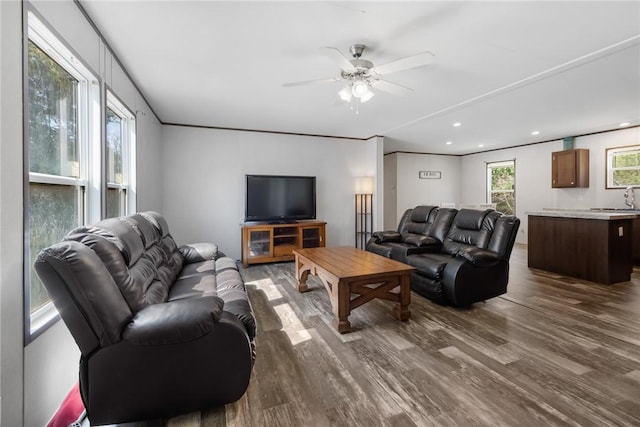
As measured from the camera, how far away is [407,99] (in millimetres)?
3689

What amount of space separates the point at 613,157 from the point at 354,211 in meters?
4.86

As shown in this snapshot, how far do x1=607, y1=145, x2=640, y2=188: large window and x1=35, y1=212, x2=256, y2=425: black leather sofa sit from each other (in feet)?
22.9

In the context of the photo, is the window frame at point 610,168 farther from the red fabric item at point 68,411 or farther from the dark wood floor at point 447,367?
the red fabric item at point 68,411

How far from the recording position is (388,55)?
2561 millimetres

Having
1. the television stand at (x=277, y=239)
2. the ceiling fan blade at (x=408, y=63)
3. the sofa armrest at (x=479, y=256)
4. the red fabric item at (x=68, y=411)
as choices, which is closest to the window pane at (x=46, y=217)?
the red fabric item at (x=68, y=411)

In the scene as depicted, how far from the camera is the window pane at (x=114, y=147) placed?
2.72 meters

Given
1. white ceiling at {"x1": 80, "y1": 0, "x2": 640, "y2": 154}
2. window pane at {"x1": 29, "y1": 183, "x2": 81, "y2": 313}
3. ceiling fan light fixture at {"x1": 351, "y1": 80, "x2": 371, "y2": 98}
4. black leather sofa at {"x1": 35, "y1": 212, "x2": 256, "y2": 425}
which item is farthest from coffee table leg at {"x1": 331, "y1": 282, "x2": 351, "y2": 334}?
white ceiling at {"x1": 80, "y1": 0, "x2": 640, "y2": 154}

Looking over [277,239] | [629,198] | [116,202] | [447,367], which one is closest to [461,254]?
[447,367]

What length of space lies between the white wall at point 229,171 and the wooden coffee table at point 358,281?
8.74 feet

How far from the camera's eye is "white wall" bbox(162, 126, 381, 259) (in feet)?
16.0

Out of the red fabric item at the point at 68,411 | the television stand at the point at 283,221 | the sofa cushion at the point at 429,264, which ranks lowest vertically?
the red fabric item at the point at 68,411

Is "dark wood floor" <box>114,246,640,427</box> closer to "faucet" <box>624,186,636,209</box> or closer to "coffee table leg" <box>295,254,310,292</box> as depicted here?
"coffee table leg" <box>295,254,310,292</box>

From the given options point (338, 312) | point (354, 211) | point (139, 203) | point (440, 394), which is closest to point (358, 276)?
point (338, 312)

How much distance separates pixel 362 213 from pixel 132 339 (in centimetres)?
513
